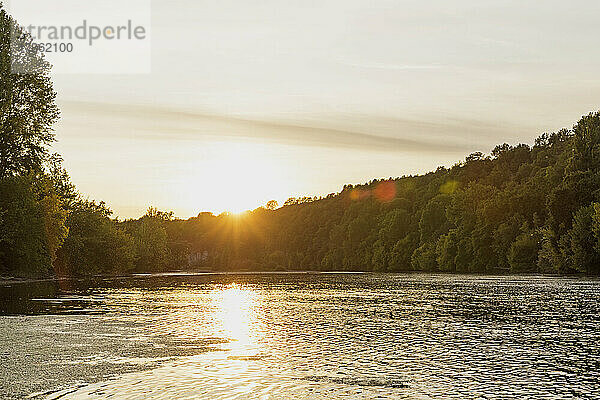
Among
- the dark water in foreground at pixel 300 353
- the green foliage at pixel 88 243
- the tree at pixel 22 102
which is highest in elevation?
the tree at pixel 22 102

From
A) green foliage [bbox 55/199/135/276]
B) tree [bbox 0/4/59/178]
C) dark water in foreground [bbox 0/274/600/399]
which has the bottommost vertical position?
dark water in foreground [bbox 0/274/600/399]

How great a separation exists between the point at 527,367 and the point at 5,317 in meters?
24.8

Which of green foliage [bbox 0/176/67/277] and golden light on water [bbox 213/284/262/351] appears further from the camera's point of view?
green foliage [bbox 0/176/67/277]

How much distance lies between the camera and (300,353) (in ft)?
75.1

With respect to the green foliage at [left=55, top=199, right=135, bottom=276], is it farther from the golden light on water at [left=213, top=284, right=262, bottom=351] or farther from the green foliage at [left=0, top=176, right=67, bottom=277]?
the golden light on water at [left=213, top=284, right=262, bottom=351]

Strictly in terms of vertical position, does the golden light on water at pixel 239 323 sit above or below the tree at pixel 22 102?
below

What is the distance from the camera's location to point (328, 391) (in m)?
16.6

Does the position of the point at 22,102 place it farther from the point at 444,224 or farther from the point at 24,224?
the point at 444,224

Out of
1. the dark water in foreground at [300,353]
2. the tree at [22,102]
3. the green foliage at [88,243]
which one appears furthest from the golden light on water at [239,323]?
the green foliage at [88,243]

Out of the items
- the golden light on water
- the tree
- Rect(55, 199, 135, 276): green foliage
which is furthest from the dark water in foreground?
Rect(55, 199, 135, 276): green foliage

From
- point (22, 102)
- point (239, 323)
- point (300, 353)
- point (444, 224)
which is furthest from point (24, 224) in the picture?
point (444, 224)

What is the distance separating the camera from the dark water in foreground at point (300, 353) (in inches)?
663

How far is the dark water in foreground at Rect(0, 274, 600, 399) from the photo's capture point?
1683cm

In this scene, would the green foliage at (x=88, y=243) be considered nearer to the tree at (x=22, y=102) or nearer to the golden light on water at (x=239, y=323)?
the tree at (x=22, y=102)
